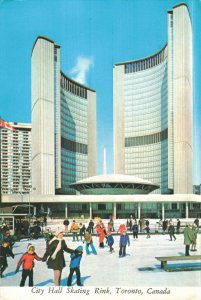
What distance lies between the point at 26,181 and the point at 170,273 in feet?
395

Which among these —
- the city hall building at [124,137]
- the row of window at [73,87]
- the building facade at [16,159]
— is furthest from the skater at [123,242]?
the row of window at [73,87]

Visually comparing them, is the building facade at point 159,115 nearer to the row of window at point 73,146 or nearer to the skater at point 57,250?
the row of window at point 73,146

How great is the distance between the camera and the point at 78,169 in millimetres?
99562

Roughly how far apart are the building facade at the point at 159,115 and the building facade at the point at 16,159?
27053 mm

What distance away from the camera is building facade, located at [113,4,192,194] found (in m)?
77.5

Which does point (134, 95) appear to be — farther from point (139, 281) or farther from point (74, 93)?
point (139, 281)

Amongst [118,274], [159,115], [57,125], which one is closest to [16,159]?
[57,125]

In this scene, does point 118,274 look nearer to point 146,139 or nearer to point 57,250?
point 57,250

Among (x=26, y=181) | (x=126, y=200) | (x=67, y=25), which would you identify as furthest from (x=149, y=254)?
(x=26, y=181)

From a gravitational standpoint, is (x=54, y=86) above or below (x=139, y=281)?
above

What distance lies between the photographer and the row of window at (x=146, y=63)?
92.3m

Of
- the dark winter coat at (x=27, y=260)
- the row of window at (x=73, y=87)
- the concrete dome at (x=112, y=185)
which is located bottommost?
the dark winter coat at (x=27, y=260)

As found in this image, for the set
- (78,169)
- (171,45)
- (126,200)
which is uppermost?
(171,45)

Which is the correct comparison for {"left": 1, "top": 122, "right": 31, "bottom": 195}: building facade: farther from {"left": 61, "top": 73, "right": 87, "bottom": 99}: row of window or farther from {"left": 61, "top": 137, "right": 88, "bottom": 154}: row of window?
{"left": 61, "top": 73, "right": 87, "bottom": 99}: row of window
